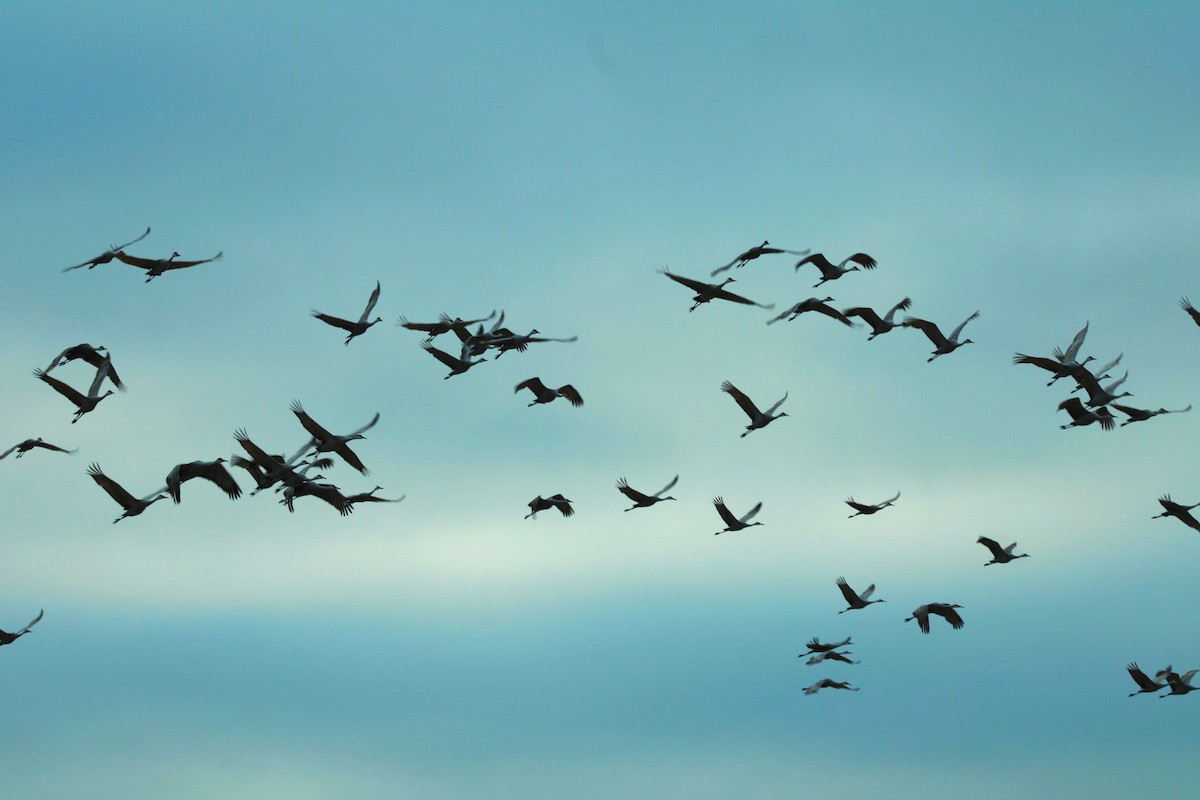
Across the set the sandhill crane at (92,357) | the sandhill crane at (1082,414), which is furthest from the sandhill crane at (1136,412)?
the sandhill crane at (92,357)

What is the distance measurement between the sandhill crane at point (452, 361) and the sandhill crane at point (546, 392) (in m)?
3.35

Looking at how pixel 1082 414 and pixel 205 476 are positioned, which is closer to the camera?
pixel 205 476

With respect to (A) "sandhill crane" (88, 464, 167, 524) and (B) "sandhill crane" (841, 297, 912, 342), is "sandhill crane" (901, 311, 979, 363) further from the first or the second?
(A) "sandhill crane" (88, 464, 167, 524)

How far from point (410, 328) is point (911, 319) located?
2053cm

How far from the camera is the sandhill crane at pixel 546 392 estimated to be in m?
69.1

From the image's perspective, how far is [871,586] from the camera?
68.7m

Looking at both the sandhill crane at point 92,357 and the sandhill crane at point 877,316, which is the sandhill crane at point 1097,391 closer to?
the sandhill crane at point 877,316

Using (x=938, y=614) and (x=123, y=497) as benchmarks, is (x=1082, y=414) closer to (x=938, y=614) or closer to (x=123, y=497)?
(x=938, y=614)

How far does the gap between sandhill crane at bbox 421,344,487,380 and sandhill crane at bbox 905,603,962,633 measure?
67.5 ft

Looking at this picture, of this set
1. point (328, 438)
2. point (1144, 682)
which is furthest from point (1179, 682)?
point (328, 438)

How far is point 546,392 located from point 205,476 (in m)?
18.2

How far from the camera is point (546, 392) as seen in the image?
229 feet

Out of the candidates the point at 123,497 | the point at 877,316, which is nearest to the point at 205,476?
the point at 123,497

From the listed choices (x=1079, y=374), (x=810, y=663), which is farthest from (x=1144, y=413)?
(x=810, y=663)
